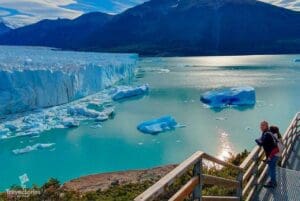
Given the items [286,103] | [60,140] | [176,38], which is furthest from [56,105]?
[176,38]

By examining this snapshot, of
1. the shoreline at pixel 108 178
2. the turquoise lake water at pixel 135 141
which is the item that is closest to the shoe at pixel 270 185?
the shoreline at pixel 108 178

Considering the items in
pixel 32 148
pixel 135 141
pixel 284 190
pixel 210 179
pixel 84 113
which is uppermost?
pixel 210 179

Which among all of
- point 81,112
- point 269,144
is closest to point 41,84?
point 81,112

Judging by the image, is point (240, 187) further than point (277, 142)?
No

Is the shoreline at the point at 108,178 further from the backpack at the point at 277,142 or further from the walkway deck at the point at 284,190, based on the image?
the backpack at the point at 277,142

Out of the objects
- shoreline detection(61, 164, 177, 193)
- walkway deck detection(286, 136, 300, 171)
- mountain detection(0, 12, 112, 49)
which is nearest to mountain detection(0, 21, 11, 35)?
mountain detection(0, 12, 112, 49)

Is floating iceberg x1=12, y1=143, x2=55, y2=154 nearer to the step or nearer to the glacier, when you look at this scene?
the glacier

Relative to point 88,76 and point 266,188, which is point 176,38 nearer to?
point 88,76

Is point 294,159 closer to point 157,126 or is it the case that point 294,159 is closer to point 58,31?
point 157,126
